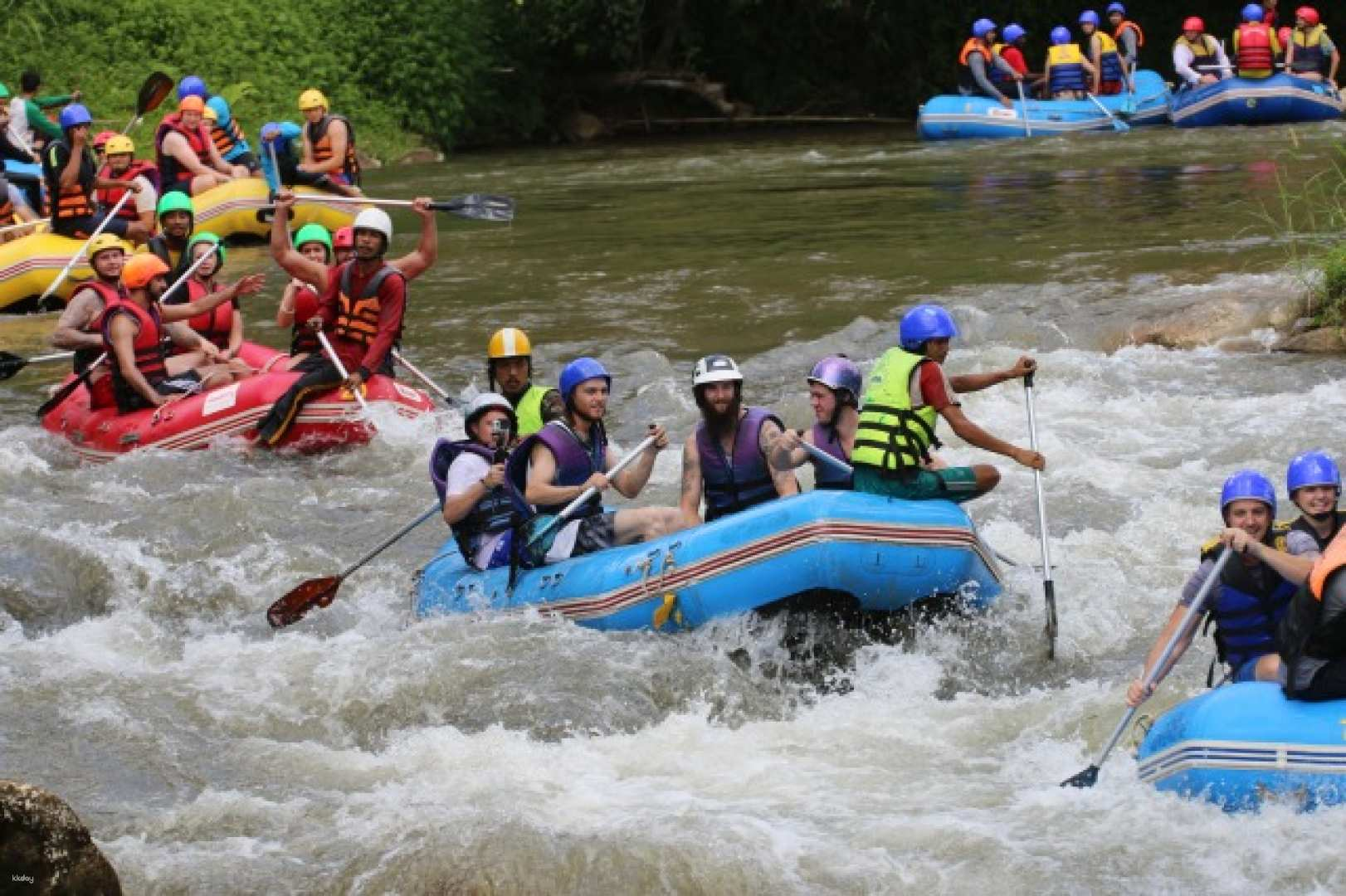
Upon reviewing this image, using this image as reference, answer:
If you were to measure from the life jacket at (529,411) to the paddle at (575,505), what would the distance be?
993 mm

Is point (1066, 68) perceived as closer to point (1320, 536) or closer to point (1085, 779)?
point (1320, 536)

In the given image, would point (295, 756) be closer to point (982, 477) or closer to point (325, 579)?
point (325, 579)

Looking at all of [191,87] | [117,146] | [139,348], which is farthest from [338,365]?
[191,87]

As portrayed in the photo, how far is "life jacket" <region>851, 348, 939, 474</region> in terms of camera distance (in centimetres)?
761

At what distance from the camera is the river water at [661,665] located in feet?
19.3

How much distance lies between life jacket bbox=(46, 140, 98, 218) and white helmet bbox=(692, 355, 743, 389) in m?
9.61

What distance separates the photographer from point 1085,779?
6.19 m

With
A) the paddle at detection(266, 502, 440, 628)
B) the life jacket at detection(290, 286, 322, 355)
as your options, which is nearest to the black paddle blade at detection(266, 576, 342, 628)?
the paddle at detection(266, 502, 440, 628)

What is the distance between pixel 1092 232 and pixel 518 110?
1352 centimetres

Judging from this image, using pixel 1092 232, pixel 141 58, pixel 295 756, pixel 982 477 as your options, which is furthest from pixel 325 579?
pixel 141 58

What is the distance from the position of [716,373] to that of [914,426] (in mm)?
751

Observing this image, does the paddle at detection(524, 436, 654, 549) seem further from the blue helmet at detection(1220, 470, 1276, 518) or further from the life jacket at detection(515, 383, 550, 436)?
the blue helmet at detection(1220, 470, 1276, 518)

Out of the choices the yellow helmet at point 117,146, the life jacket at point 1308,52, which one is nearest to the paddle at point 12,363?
the yellow helmet at point 117,146

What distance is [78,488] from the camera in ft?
35.9
